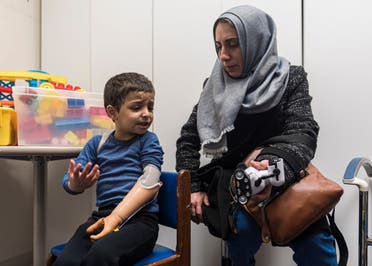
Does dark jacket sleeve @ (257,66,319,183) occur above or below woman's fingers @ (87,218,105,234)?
above

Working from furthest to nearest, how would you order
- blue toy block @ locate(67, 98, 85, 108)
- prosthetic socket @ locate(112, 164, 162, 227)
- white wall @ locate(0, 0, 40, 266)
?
white wall @ locate(0, 0, 40, 266) → blue toy block @ locate(67, 98, 85, 108) → prosthetic socket @ locate(112, 164, 162, 227)

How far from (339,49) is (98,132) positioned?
3.28 ft

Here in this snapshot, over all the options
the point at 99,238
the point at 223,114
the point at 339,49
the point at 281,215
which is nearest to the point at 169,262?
the point at 99,238

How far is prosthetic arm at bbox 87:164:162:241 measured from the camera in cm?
101

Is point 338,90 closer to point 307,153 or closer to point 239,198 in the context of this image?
point 307,153

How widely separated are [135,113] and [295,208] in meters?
0.56

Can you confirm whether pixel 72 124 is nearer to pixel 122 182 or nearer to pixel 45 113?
pixel 45 113

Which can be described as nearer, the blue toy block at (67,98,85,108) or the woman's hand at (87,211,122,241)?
the woman's hand at (87,211,122,241)

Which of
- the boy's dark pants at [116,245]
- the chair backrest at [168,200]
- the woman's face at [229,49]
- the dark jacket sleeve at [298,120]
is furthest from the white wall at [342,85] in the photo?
the boy's dark pants at [116,245]

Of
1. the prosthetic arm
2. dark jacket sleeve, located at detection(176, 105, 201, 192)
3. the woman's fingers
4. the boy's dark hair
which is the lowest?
the woman's fingers

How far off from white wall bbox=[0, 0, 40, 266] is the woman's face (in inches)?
43.9

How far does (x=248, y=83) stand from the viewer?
Result: 1.17 meters

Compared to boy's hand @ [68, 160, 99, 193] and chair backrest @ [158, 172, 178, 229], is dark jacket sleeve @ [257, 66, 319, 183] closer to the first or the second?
chair backrest @ [158, 172, 178, 229]

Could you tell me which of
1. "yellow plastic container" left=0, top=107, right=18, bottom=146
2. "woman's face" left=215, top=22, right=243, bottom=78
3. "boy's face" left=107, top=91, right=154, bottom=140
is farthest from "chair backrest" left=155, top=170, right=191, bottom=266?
"yellow plastic container" left=0, top=107, right=18, bottom=146
